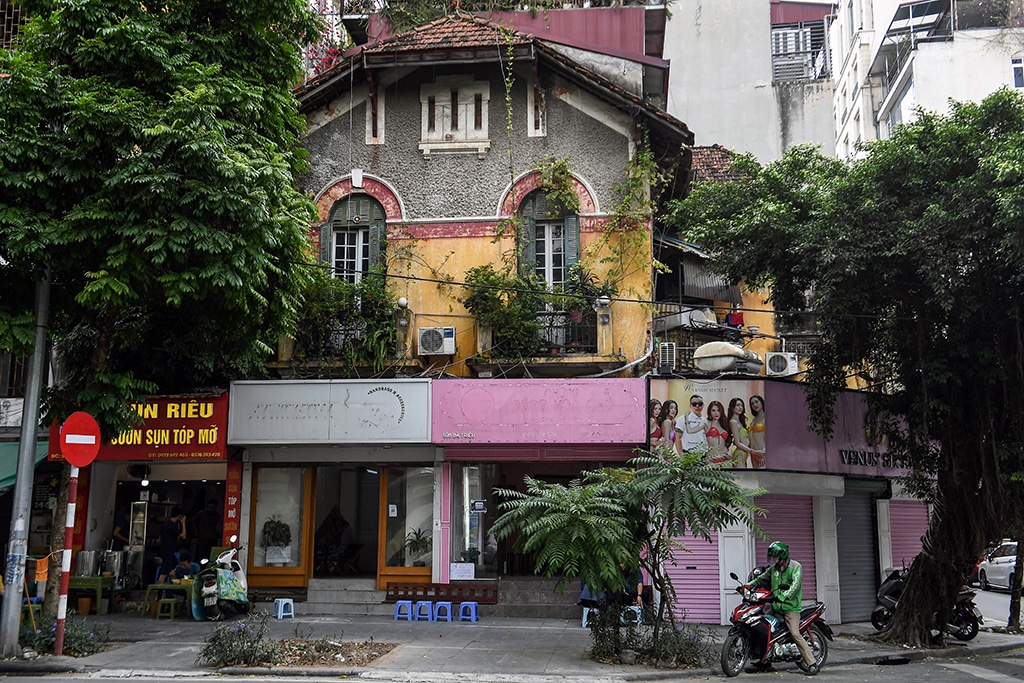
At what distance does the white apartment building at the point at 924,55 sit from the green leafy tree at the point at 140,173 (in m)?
21.9

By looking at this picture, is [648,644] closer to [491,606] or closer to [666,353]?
[491,606]

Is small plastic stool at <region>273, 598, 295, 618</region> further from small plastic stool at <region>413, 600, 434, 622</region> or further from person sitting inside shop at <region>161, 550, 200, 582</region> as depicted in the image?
small plastic stool at <region>413, 600, 434, 622</region>

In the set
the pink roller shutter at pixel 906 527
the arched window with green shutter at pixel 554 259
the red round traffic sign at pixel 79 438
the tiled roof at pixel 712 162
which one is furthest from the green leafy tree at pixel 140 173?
the pink roller shutter at pixel 906 527

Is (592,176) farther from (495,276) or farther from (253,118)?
(253,118)

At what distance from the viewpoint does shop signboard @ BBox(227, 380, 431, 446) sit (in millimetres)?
16797

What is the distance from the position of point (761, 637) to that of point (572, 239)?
8.61 m

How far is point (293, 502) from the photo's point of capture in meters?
17.9

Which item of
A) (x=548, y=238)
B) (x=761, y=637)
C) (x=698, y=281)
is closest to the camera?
(x=761, y=637)

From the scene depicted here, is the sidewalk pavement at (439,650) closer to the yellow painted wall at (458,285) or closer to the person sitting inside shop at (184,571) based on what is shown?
the person sitting inside shop at (184,571)

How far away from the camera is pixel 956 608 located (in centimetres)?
1520

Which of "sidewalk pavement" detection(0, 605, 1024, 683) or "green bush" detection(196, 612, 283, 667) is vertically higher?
"green bush" detection(196, 612, 283, 667)

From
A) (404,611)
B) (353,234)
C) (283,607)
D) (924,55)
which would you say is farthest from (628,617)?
(924,55)

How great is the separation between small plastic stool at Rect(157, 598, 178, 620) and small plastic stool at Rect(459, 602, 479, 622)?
16.8 feet

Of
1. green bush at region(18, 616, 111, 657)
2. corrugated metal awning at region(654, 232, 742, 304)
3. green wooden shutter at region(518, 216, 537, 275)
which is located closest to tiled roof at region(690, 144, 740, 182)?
corrugated metal awning at region(654, 232, 742, 304)
